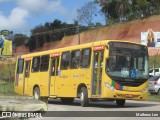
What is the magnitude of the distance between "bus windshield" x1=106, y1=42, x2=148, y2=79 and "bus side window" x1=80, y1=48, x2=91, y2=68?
62.6 inches

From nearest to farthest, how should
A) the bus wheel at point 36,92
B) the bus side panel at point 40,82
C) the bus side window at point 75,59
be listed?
the bus side window at point 75,59, the bus side panel at point 40,82, the bus wheel at point 36,92

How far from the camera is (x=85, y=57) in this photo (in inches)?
850

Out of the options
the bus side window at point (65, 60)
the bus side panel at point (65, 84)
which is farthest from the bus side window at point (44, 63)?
the bus side window at point (65, 60)

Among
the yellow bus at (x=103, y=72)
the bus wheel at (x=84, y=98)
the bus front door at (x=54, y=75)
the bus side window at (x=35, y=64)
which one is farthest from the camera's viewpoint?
the bus side window at (x=35, y=64)

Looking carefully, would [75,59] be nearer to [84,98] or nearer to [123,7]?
[84,98]

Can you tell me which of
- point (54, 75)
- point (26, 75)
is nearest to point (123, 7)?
point (26, 75)

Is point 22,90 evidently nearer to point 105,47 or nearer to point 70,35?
point 105,47

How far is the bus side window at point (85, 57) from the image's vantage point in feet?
69.7

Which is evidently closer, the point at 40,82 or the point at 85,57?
the point at 85,57

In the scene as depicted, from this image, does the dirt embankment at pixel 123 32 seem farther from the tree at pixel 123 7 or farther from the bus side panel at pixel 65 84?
the bus side panel at pixel 65 84

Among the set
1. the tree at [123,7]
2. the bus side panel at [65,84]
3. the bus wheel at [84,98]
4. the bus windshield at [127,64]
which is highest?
the tree at [123,7]

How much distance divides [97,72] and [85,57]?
1403 mm

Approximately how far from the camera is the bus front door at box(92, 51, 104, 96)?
2030 cm

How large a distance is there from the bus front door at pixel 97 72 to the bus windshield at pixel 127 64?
0.59 meters
